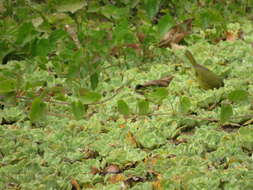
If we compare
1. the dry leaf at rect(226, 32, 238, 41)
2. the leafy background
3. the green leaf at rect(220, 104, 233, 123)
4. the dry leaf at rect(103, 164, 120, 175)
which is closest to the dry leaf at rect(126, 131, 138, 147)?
the leafy background

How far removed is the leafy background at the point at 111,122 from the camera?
154 cm

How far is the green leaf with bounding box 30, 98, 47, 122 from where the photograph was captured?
1.37 meters

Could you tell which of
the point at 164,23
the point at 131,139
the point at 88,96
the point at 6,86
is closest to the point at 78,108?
the point at 88,96

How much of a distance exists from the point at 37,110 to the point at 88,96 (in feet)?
0.44

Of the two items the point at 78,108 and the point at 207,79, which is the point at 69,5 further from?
the point at 207,79

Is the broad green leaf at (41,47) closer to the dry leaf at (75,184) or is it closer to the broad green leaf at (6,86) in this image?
the broad green leaf at (6,86)

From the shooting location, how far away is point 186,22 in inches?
124

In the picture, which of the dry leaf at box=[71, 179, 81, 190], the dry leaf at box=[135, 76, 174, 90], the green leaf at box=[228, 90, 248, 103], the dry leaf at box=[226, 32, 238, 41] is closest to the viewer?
the green leaf at box=[228, 90, 248, 103]

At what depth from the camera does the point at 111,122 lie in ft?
6.94

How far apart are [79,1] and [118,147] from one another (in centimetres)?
65

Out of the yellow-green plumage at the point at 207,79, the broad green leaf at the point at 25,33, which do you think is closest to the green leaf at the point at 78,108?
the broad green leaf at the point at 25,33

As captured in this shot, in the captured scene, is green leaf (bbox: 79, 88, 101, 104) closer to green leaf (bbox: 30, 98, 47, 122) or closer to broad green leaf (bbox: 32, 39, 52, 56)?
green leaf (bbox: 30, 98, 47, 122)

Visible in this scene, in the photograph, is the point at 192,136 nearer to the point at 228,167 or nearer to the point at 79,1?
the point at 228,167

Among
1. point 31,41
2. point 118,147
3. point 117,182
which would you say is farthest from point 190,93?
point 31,41
